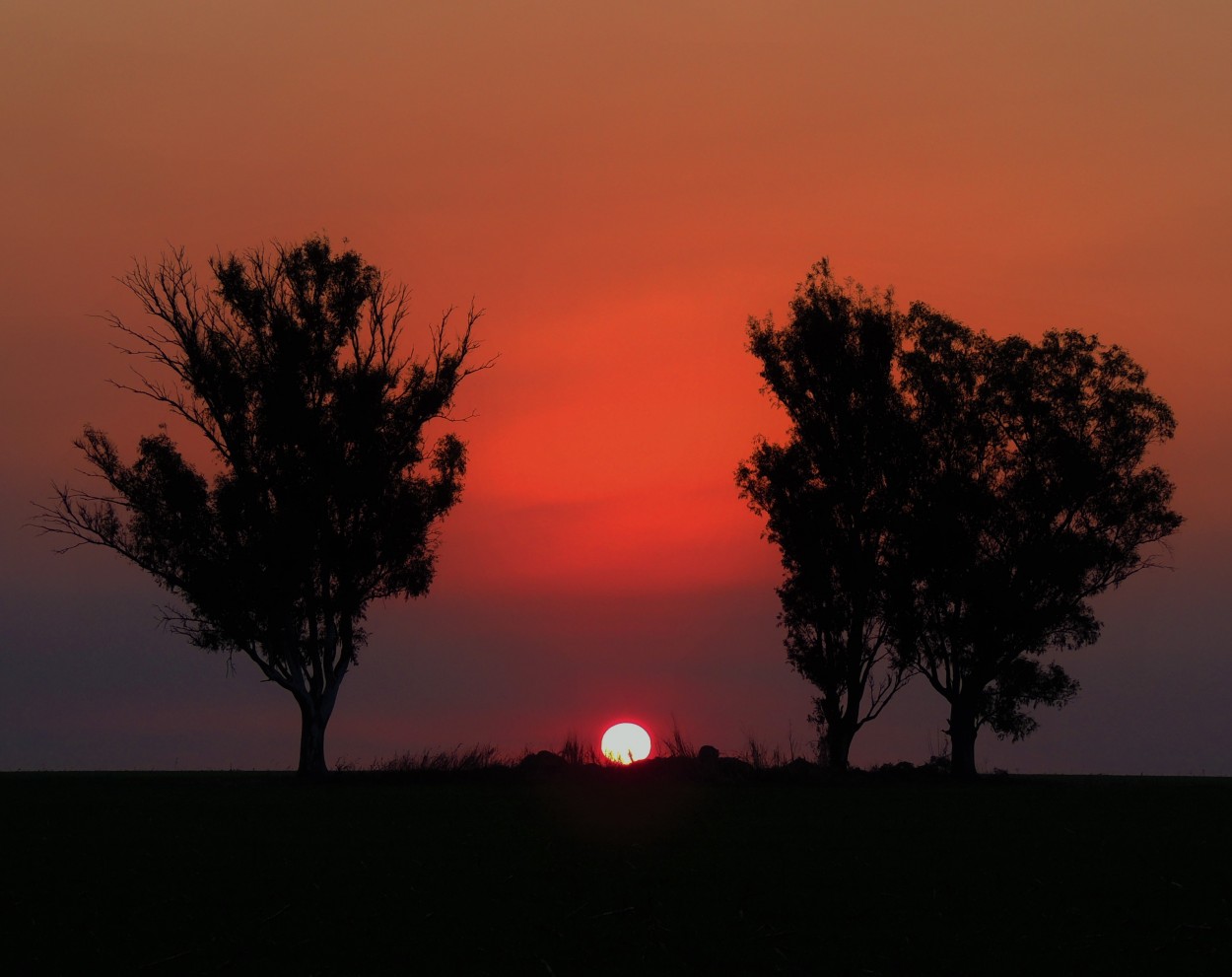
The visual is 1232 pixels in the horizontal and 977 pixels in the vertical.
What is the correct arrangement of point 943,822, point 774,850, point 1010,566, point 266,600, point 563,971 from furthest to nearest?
point 1010,566 < point 266,600 < point 943,822 < point 774,850 < point 563,971

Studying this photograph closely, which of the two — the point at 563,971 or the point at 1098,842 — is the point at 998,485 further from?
the point at 563,971

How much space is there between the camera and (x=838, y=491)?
144 ft

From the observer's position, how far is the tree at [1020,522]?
42.4 m

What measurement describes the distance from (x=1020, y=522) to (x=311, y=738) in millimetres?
23986

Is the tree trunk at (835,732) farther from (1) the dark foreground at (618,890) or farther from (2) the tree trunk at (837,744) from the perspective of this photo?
(1) the dark foreground at (618,890)

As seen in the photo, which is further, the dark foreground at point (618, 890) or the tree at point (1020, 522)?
the tree at point (1020, 522)

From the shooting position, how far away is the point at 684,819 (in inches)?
854

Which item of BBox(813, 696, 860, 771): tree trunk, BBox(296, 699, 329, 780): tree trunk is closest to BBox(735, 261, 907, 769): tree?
BBox(813, 696, 860, 771): tree trunk

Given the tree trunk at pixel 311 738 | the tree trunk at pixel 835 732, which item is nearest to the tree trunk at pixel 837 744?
the tree trunk at pixel 835 732

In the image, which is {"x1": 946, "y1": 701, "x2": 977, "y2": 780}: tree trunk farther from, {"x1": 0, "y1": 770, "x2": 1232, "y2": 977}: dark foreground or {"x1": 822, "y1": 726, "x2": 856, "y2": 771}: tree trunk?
{"x1": 0, "y1": 770, "x2": 1232, "y2": 977}: dark foreground

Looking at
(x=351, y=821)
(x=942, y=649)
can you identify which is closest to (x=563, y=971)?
(x=351, y=821)

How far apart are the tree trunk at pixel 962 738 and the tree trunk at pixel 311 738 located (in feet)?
67.0

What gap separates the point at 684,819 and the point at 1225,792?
1660cm

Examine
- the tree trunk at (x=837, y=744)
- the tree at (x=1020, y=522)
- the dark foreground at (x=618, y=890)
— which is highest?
the tree at (x=1020, y=522)
